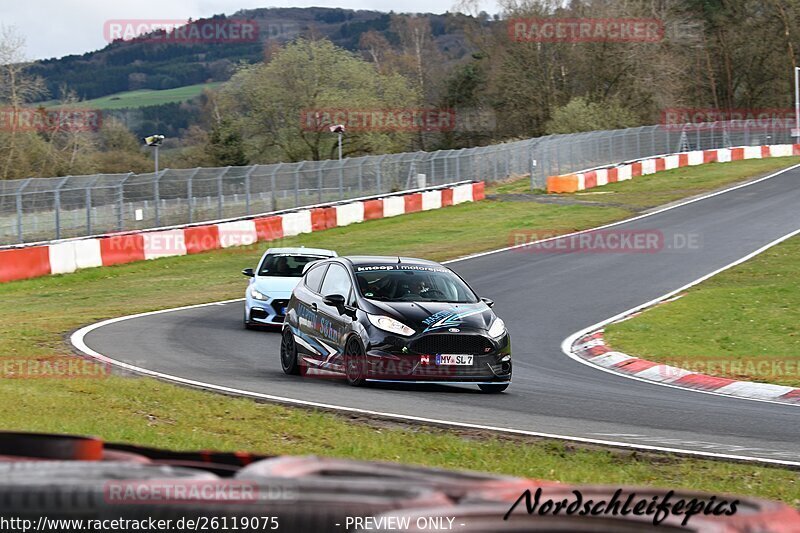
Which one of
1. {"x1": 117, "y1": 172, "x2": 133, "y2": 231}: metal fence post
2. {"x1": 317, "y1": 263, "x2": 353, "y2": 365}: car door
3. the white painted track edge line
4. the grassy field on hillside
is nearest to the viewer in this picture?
{"x1": 317, "y1": 263, "x2": 353, "y2": 365}: car door

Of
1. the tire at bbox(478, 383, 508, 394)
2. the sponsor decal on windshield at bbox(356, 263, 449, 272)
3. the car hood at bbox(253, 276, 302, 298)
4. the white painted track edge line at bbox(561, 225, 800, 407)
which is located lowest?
the white painted track edge line at bbox(561, 225, 800, 407)

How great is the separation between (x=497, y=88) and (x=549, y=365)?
63.2 metres

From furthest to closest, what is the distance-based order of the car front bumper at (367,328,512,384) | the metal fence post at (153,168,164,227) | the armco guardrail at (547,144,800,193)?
the armco guardrail at (547,144,800,193) < the metal fence post at (153,168,164,227) < the car front bumper at (367,328,512,384)

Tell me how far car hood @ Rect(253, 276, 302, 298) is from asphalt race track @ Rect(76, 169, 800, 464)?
0.74 metres

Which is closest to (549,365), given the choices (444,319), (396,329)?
(444,319)

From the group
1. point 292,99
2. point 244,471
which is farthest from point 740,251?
point 292,99

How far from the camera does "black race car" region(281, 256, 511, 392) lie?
12.2 metres

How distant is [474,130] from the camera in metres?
80.9

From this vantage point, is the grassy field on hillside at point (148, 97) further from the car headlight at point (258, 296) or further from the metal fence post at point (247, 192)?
the car headlight at point (258, 296)

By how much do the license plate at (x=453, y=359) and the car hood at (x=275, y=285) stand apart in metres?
6.80

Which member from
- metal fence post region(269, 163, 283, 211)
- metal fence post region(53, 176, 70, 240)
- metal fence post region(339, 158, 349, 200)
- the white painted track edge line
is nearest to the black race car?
the white painted track edge line

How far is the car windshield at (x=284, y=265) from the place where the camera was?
19562mm

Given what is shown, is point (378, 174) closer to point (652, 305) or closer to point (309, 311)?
point (652, 305)

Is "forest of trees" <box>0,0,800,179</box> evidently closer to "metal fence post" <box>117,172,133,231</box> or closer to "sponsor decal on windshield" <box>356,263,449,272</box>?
"metal fence post" <box>117,172,133,231</box>
